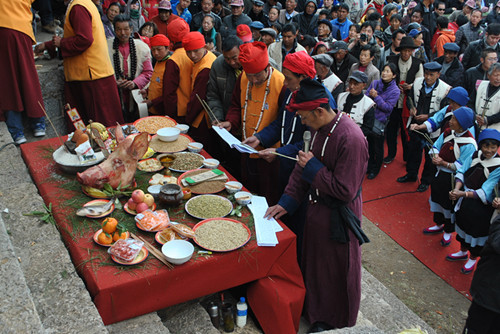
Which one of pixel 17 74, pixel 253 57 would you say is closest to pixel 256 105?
pixel 253 57

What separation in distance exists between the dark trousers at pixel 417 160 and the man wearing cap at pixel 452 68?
4.55 feet

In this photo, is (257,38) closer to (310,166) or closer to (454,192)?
(454,192)

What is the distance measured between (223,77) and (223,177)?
1539mm

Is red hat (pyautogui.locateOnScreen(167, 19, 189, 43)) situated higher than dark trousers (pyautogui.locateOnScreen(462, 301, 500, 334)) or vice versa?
red hat (pyautogui.locateOnScreen(167, 19, 189, 43))

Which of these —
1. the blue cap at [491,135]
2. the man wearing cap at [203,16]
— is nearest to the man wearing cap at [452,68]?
the blue cap at [491,135]

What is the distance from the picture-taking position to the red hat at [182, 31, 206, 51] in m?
4.81

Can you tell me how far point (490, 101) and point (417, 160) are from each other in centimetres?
128

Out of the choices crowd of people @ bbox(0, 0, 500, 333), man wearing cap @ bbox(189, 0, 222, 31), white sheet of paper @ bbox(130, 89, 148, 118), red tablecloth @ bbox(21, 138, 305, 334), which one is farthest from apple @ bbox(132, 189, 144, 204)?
man wearing cap @ bbox(189, 0, 222, 31)

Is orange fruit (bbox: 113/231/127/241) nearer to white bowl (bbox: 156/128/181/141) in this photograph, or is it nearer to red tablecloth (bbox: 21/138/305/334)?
red tablecloth (bbox: 21/138/305/334)

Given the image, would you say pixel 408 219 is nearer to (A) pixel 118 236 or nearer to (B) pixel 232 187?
(B) pixel 232 187

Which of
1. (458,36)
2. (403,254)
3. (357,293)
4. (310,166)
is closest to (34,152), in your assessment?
(310,166)

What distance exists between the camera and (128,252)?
8.82ft

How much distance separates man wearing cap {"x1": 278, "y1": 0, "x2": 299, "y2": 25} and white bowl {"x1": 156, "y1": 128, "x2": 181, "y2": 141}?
281 inches

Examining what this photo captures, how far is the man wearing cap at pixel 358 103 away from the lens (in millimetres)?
5820
